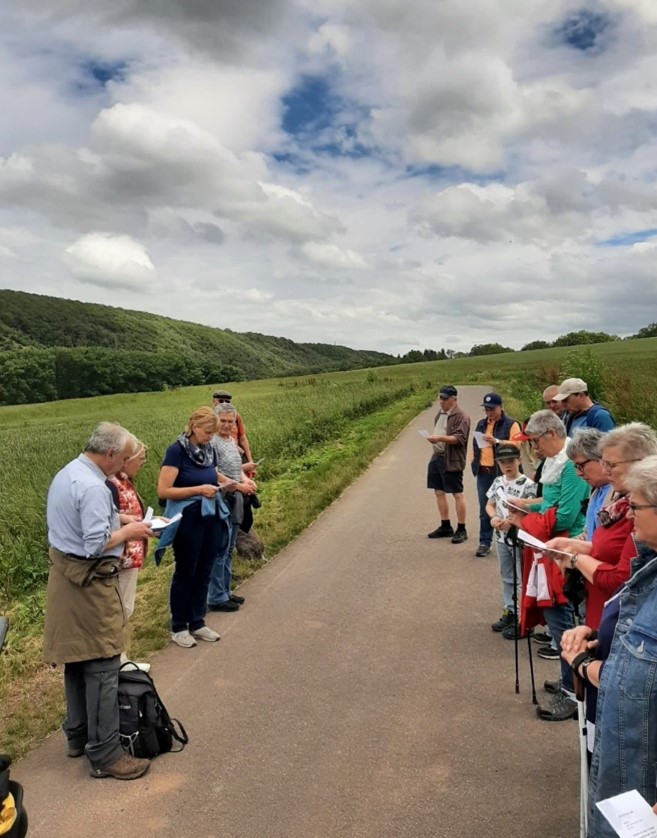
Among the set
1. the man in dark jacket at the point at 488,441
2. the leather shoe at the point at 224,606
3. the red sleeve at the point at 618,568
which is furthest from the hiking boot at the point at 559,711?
the leather shoe at the point at 224,606

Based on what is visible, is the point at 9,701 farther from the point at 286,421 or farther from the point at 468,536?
the point at 286,421

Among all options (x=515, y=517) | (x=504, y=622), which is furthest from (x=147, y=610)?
(x=515, y=517)

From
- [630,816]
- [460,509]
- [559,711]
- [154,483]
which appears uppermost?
[630,816]

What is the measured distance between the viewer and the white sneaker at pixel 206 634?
217 inches

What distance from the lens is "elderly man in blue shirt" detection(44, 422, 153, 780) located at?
365cm

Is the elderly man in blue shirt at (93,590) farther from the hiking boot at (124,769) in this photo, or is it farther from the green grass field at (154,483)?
the green grass field at (154,483)

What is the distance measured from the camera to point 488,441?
689 centimetres

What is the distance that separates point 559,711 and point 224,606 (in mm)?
3373

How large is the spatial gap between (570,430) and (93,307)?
206562mm

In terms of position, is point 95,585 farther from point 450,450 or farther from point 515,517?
point 450,450

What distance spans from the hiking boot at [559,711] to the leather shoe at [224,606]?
10.4ft

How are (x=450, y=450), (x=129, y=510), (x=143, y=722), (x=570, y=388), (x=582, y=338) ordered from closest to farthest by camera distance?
(x=143, y=722) < (x=129, y=510) < (x=570, y=388) < (x=450, y=450) < (x=582, y=338)

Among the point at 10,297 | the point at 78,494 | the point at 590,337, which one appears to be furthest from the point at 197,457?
the point at 10,297

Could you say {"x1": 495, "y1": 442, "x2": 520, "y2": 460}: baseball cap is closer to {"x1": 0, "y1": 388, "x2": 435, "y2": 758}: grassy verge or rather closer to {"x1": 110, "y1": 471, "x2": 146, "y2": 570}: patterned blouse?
{"x1": 110, "y1": 471, "x2": 146, "y2": 570}: patterned blouse
